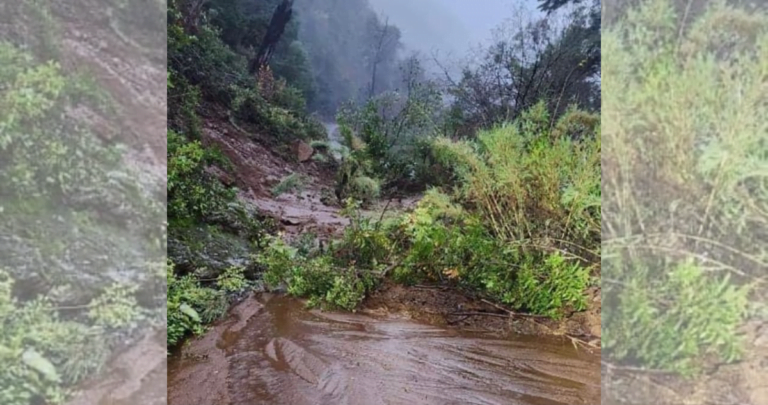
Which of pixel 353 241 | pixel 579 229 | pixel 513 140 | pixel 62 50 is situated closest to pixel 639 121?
pixel 579 229

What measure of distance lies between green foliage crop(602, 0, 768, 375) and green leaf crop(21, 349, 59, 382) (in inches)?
44.8

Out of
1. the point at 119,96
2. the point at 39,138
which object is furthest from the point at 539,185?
the point at 39,138

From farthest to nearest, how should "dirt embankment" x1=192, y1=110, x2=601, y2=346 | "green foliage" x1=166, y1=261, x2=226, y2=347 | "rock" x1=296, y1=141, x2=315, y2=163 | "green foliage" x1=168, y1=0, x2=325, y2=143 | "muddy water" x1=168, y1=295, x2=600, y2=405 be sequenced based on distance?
"rock" x1=296, y1=141, x2=315, y2=163, "green foliage" x1=168, y1=0, x2=325, y2=143, "dirt embankment" x1=192, y1=110, x2=601, y2=346, "green foliage" x1=166, y1=261, x2=226, y2=347, "muddy water" x1=168, y1=295, x2=600, y2=405

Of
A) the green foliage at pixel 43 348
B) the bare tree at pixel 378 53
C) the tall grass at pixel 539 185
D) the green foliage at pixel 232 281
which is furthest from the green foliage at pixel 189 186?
the bare tree at pixel 378 53

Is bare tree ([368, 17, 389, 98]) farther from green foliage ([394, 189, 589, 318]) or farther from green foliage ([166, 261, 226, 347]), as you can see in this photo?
green foliage ([166, 261, 226, 347])

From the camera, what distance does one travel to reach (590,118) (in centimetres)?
182

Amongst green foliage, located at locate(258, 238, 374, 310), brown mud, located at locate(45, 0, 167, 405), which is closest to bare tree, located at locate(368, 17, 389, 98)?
green foliage, located at locate(258, 238, 374, 310)

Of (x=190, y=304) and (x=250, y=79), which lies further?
(x=250, y=79)

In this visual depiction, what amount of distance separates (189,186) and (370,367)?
4.00 ft

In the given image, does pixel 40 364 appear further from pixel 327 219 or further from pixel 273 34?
pixel 273 34

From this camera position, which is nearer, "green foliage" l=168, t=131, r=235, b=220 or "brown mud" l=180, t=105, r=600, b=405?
"brown mud" l=180, t=105, r=600, b=405

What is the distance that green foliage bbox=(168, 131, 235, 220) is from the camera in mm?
1651

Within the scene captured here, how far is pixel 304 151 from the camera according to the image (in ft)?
15.6

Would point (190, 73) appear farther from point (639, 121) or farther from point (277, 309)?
point (639, 121)
